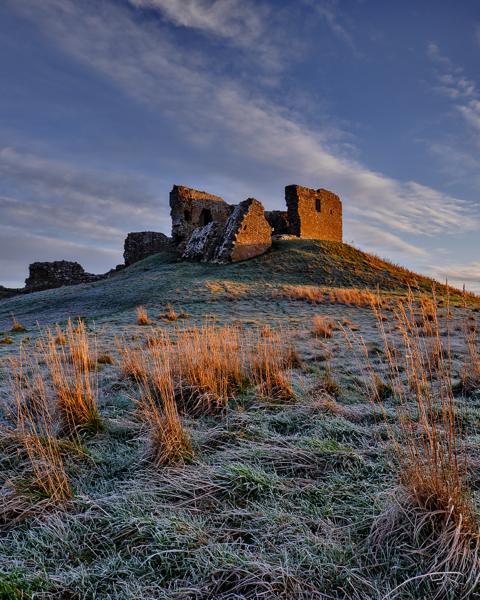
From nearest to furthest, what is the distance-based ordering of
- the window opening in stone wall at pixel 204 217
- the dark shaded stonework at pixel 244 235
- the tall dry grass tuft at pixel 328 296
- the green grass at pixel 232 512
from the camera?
the green grass at pixel 232 512, the tall dry grass tuft at pixel 328 296, the dark shaded stonework at pixel 244 235, the window opening in stone wall at pixel 204 217

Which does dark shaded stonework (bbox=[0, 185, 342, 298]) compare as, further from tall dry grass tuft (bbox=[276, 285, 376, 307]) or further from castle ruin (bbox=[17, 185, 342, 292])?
tall dry grass tuft (bbox=[276, 285, 376, 307])

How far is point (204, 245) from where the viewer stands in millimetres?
17391

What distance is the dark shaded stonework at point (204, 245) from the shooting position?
56.6 ft

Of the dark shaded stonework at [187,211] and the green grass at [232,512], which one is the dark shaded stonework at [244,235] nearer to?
the dark shaded stonework at [187,211]

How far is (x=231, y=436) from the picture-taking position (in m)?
2.68

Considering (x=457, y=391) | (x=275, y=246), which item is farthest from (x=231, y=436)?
(x=275, y=246)

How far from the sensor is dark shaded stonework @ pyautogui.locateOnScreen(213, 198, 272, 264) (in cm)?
1644

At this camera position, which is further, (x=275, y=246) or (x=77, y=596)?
(x=275, y=246)

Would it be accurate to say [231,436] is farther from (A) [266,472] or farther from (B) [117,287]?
(B) [117,287]

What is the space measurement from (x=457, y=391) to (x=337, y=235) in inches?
976

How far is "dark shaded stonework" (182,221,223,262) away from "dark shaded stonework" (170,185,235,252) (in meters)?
3.00

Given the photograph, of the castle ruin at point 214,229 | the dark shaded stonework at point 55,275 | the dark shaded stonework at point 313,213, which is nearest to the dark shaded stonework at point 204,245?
the castle ruin at point 214,229

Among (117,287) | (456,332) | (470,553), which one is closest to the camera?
(470,553)

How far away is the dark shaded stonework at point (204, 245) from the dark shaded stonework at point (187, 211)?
3.00 meters
